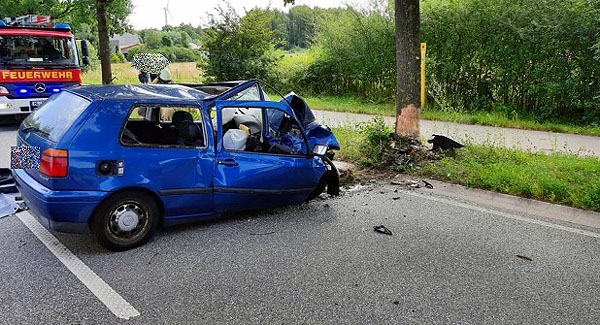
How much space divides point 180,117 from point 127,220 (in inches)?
55.8

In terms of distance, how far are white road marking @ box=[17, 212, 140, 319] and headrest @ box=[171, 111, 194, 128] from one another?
1691 mm

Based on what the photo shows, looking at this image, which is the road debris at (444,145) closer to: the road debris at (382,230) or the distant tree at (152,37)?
the road debris at (382,230)

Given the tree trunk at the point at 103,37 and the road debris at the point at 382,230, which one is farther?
the tree trunk at the point at 103,37

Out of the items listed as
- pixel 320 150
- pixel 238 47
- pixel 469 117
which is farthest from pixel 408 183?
pixel 238 47

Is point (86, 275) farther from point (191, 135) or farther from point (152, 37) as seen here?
point (152, 37)

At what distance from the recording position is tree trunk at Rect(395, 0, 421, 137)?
316 inches

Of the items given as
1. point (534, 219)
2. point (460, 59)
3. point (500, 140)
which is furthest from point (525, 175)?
point (460, 59)

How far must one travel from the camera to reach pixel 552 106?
11.4 meters

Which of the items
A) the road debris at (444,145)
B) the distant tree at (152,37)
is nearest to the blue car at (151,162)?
the road debris at (444,145)

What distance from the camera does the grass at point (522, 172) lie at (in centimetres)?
595

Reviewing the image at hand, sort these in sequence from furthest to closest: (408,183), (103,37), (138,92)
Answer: (103,37) → (408,183) → (138,92)

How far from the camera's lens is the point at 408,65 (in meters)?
8.11

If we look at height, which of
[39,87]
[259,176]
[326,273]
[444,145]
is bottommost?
[326,273]

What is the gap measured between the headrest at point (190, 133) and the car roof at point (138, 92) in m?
0.29
